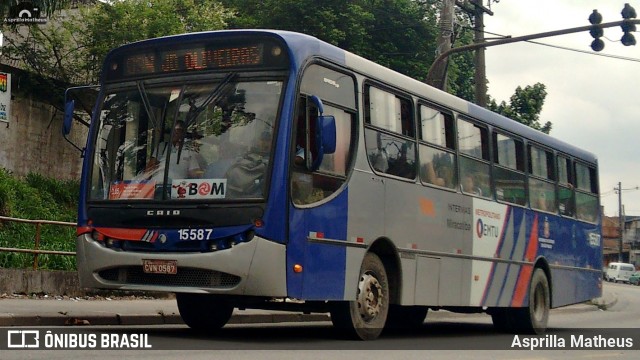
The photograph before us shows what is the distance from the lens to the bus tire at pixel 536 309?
667 inches

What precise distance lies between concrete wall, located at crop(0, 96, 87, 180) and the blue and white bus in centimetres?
1518

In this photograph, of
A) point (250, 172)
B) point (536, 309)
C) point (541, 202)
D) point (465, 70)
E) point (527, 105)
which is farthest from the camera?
point (465, 70)

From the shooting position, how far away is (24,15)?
23.8 metres

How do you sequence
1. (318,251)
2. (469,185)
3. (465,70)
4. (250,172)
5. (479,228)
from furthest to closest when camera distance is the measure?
(465,70) < (479,228) < (469,185) < (318,251) < (250,172)

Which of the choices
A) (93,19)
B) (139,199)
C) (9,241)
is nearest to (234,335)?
(139,199)

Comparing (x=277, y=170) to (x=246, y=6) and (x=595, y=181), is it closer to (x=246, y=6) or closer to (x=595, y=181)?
(x=595, y=181)

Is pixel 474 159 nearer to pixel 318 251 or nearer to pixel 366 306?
pixel 366 306

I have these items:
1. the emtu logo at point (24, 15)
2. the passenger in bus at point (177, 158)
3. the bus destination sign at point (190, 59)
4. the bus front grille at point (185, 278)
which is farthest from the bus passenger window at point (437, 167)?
the emtu logo at point (24, 15)

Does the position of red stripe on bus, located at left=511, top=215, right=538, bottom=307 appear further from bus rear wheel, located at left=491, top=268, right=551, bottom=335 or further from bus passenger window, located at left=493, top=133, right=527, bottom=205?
bus passenger window, located at left=493, top=133, right=527, bottom=205

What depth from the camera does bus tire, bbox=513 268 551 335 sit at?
55.6ft

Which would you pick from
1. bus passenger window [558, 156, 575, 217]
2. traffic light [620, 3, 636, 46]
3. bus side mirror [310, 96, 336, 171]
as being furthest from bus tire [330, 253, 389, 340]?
traffic light [620, 3, 636, 46]

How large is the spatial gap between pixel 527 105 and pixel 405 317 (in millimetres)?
26784

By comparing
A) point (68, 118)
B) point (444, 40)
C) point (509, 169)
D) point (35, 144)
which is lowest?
point (68, 118)

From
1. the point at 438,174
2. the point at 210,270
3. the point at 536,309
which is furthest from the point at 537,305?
the point at 210,270
